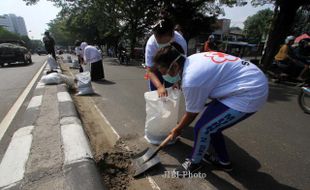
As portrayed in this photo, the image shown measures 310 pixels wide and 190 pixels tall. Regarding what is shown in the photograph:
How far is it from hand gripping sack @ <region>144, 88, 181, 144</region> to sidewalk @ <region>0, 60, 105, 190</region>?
863 millimetres

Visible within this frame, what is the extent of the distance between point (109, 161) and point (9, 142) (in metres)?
1.52

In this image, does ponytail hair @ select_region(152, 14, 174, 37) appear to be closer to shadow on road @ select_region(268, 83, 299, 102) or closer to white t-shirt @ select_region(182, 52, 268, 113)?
white t-shirt @ select_region(182, 52, 268, 113)

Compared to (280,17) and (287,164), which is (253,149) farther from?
(280,17)

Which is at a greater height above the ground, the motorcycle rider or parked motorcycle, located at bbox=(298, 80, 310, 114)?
the motorcycle rider

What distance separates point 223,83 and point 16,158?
2380 millimetres

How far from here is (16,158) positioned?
95.8 inches

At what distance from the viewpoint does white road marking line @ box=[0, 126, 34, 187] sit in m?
2.09

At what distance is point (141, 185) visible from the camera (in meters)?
2.21

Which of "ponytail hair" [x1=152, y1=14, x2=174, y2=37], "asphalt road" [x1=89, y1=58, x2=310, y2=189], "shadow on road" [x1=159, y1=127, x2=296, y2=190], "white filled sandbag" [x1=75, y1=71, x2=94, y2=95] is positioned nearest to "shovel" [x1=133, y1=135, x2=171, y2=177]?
"asphalt road" [x1=89, y1=58, x2=310, y2=189]

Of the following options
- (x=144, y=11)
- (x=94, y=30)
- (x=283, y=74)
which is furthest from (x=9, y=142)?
(x=94, y=30)

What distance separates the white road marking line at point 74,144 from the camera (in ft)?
7.92

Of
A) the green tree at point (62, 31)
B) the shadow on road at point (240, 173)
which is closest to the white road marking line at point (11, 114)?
the shadow on road at point (240, 173)

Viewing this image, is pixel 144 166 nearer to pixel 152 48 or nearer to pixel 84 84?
pixel 152 48

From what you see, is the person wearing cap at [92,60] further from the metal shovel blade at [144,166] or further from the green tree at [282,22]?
the green tree at [282,22]
